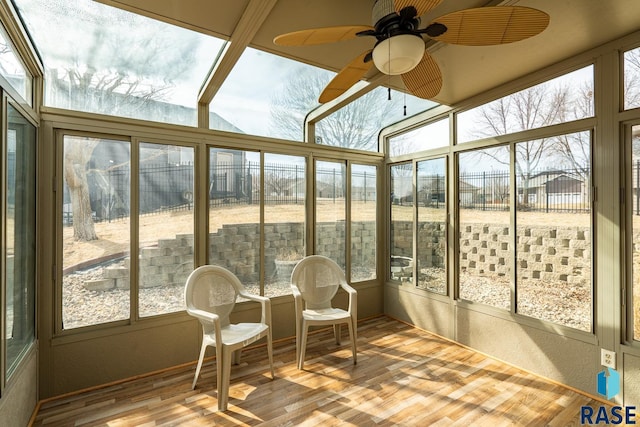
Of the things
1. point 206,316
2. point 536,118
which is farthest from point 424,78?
point 206,316

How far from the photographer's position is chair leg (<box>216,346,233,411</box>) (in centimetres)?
228

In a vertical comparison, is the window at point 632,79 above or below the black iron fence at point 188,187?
above

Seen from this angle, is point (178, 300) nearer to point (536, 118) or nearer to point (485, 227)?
point (485, 227)

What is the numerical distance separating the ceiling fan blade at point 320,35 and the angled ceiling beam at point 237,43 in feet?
1.46

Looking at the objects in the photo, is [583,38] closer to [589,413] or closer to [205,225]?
[589,413]

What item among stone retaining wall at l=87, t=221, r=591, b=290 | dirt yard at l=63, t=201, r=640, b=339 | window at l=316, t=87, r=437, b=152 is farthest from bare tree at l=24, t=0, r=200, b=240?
window at l=316, t=87, r=437, b=152

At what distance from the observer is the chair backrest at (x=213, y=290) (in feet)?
8.96

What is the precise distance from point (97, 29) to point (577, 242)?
3922 mm

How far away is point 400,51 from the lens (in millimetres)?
1411

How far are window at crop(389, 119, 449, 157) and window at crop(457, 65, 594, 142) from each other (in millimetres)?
222

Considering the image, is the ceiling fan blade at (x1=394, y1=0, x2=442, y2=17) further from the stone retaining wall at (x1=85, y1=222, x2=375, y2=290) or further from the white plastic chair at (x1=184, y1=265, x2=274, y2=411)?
the stone retaining wall at (x1=85, y1=222, x2=375, y2=290)

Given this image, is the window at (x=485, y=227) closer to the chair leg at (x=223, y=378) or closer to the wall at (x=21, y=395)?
the chair leg at (x=223, y=378)

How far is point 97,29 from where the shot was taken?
7.04 ft

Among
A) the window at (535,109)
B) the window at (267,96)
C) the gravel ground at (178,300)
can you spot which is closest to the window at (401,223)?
the window at (535,109)
